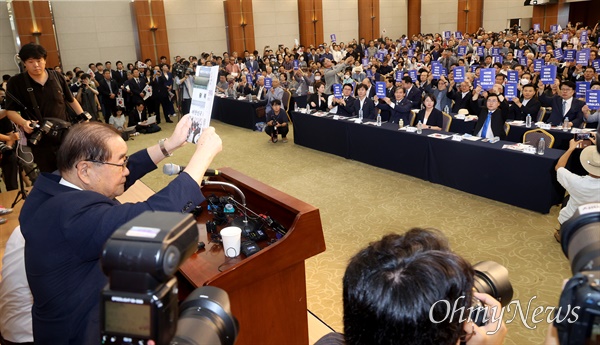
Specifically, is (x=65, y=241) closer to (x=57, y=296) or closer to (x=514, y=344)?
(x=57, y=296)

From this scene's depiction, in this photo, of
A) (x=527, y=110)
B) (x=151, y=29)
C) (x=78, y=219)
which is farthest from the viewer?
(x=151, y=29)

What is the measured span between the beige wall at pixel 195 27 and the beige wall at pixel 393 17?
8.97m

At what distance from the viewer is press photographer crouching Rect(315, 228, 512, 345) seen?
93 centimetres

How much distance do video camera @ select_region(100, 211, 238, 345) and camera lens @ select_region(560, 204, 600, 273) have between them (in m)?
0.79

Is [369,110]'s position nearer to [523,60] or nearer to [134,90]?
[134,90]

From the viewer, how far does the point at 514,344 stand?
320 cm

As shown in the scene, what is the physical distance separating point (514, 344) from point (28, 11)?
1610 cm

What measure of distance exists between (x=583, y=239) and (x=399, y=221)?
4.42m

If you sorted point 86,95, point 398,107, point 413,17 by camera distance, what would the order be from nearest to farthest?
point 398,107
point 86,95
point 413,17

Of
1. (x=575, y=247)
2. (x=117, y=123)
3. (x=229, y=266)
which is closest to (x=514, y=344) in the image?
(x=229, y=266)

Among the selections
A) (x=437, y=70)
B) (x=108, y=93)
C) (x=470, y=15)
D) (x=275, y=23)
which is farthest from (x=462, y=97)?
(x=470, y=15)

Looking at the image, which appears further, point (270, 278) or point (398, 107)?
point (398, 107)

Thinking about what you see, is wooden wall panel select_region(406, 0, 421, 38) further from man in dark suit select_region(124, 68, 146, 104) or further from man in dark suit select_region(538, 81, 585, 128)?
man in dark suit select_region(538, 81, 585, 128)

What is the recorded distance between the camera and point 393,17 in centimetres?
2402
